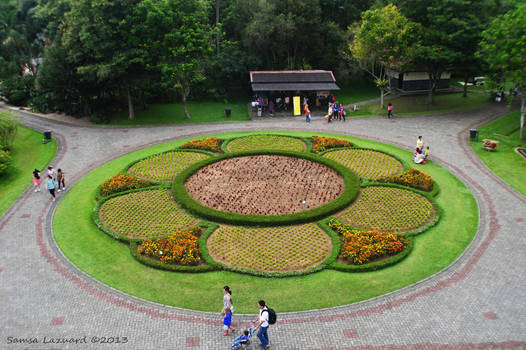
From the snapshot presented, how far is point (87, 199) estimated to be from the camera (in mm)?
27406

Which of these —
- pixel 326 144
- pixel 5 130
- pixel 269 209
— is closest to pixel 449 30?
pixel 326 144

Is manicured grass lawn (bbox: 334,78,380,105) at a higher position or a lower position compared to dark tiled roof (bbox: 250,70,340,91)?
lower

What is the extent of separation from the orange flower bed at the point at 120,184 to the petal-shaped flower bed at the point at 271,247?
8282 mm

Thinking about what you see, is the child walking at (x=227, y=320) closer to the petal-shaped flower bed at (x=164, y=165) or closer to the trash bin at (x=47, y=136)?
the petal-shaped flower bed at (x=164, y=165)

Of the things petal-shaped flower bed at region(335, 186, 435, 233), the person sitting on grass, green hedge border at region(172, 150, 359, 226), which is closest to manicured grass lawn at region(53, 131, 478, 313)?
petal-shaped flower bed at region(335, 186, 435, 233)

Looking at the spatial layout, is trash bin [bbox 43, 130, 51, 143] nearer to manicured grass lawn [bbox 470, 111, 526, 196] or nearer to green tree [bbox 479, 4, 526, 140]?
manicured grass lawn [bbox 470, 111, 526, 196]

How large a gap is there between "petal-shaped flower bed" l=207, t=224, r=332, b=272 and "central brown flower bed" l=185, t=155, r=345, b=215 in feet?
6.70

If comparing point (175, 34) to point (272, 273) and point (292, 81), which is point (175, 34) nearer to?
point (292, 81)

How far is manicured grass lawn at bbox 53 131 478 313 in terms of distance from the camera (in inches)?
706

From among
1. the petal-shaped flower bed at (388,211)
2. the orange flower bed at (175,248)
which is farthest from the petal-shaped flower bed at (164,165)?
the petal-shaped flower bed at (388,211)

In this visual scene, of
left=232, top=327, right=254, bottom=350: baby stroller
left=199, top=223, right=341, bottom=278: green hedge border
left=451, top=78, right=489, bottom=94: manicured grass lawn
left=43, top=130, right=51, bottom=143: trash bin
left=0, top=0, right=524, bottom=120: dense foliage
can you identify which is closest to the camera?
left=232, top=327, right=254, bottom=350: baby stroller

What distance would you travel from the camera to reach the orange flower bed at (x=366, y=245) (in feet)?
66.5

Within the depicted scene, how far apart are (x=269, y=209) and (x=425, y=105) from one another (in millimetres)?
33865

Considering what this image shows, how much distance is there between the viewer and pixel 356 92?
196 ft
